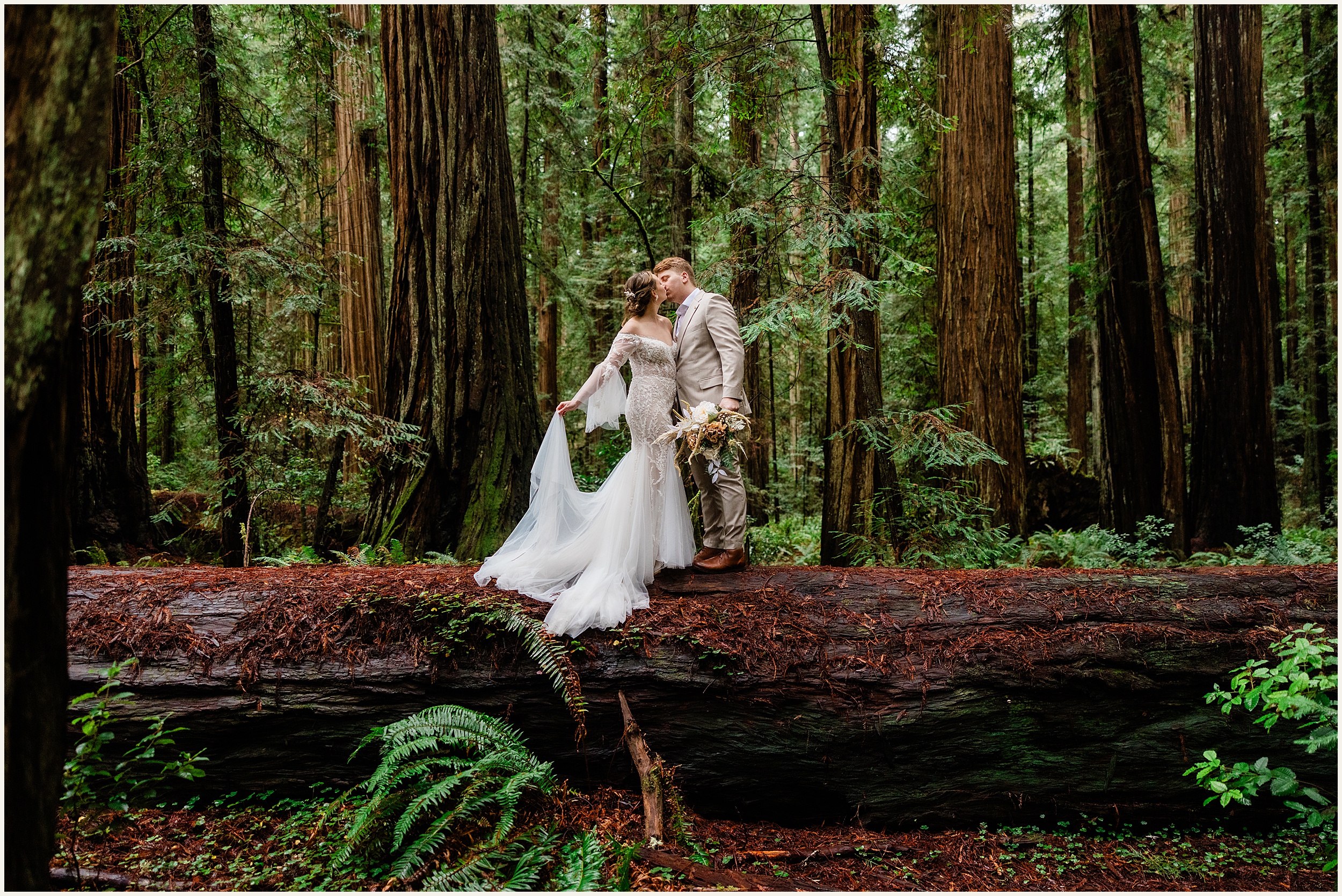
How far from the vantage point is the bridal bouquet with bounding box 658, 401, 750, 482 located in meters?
4.86

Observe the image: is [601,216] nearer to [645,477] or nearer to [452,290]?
[452,290]

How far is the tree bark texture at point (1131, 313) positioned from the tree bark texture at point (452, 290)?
810 centimetres

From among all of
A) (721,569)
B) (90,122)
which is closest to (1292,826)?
(721,569)

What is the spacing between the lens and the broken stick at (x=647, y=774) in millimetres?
3822

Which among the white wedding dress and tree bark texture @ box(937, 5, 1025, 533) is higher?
tree bark texture @ box(937, 5, 1025, 533)

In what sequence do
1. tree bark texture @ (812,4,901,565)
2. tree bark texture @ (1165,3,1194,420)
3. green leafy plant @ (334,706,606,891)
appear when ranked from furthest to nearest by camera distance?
tree bark texture @ (1165,3,1194,420) → tree bark texture @ (812,4,901,565) → green leafy plant @ (334,706,606,891)

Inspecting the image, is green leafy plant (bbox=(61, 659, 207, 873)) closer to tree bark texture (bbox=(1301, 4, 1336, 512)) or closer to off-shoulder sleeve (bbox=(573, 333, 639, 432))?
off-shoulder sleeve (bbox=(573, 333, 639, 432))

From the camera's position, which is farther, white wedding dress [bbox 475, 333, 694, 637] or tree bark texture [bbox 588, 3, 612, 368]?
tree bark texture [bbox 588, 3, 612, 368]

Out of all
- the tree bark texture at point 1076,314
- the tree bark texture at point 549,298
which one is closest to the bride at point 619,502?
the tree bark texture at point 549,298

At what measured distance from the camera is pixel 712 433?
484 centimetres

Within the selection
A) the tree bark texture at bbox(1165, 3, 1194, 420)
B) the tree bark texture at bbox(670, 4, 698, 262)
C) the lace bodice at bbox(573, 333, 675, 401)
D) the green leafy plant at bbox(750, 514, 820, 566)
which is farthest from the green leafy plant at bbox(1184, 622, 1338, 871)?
the tree bark texture at bbox(1165, 3, 1194, 420)

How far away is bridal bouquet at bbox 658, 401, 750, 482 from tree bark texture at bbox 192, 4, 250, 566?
4359 mm

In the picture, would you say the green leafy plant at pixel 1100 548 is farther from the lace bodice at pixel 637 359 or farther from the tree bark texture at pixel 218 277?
the tree bark texture at pixel 218 277

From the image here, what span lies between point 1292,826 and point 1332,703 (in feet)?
4.21
